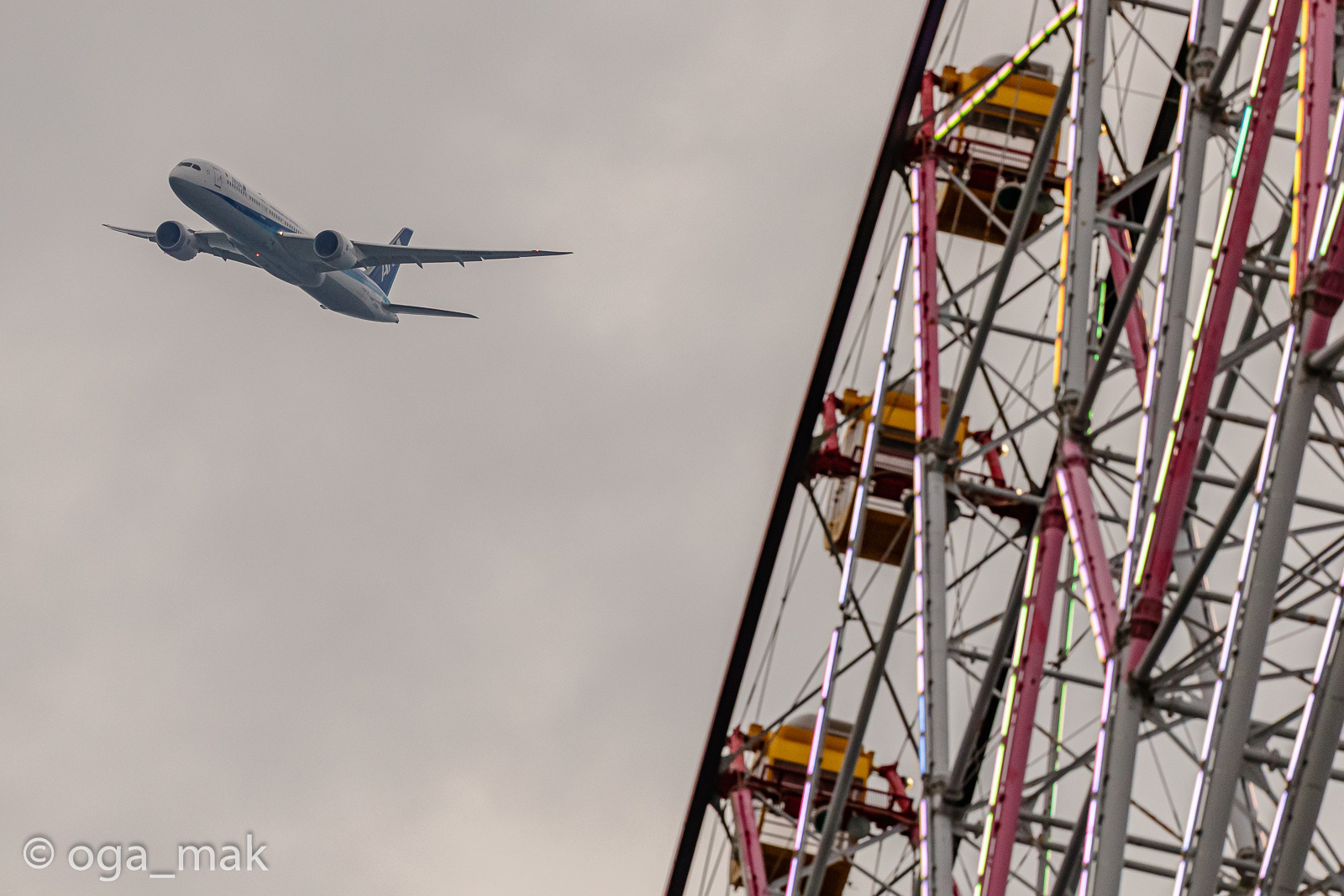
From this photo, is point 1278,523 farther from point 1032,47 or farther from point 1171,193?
point 1032,47

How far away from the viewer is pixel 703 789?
1161 inches

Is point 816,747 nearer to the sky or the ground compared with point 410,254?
nearer to the ground

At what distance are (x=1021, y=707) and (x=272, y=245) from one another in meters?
42.1

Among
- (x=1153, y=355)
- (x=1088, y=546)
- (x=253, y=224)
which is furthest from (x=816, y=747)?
(x=253, y=224)

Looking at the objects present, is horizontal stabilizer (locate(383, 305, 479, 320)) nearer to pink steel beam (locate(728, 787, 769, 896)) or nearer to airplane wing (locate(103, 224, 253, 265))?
airplane wing (locate(103, 224, 253, 265))

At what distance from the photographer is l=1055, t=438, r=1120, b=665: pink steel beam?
16.6 meters

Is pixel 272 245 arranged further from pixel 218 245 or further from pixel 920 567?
pixel 920 567

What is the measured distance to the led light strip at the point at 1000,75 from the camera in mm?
25078

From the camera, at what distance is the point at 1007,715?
18453mm

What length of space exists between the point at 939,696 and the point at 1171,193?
23.0 ft

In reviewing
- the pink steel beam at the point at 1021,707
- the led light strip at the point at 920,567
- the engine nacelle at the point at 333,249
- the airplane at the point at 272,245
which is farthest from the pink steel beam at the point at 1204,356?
the engine nacelle at the point at 333,249

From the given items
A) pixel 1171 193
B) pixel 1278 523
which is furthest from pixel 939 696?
pixel 1278 523

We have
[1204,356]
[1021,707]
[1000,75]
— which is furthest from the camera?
[1000,75]

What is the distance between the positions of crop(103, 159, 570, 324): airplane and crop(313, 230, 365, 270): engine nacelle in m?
0.03
